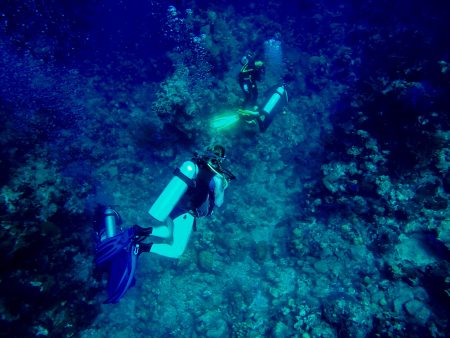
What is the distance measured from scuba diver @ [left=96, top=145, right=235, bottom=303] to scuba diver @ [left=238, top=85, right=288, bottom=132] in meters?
3.79

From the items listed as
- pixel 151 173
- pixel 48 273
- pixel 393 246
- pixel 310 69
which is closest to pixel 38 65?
pixel 151 173

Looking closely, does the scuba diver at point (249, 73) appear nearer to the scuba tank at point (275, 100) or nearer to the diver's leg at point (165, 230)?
the scuba tank at point (275, 100)

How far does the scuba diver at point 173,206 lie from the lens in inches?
205

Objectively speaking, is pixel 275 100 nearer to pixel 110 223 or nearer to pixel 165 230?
pixel 165 230

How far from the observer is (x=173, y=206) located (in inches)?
208

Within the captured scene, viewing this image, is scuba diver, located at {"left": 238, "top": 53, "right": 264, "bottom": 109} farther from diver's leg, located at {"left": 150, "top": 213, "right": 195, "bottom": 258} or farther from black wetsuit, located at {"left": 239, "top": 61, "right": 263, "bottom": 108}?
diver's leg, located at {"left": 150, "top": 213, "right": 195, "bottom": 258}

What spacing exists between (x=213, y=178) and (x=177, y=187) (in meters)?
0.66

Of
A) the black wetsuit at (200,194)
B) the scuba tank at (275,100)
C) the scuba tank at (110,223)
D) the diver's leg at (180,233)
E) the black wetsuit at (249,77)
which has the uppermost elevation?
the black wetsuit at (249,77)

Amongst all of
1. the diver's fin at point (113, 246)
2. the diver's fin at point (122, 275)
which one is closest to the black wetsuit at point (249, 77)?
the diver's fin at point (113, 246)

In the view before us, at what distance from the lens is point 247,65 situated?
8.66m

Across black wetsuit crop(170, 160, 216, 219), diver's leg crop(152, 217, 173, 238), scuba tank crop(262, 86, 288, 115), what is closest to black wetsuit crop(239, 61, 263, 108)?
scuba tank crop(262, 86, 288, 115)

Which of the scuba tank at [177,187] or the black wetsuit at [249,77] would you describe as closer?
the scuba tank at [177,187]

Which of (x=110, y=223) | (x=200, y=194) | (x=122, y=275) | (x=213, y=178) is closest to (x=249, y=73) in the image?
(x=213, y=178)

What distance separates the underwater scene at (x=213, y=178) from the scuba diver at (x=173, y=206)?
4 centimetres
